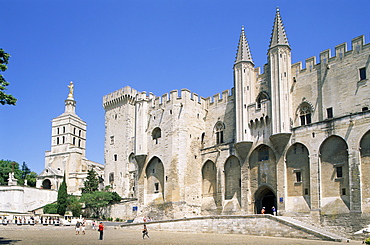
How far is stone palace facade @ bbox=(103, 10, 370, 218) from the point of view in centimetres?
3111

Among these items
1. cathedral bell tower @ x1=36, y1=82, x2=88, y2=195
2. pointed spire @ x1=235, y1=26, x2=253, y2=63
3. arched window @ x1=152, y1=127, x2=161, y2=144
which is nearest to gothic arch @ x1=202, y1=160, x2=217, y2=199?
arched window @ x1=152, y1=127, x2=161, y2=144

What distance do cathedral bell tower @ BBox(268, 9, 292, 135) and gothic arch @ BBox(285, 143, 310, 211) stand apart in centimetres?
191

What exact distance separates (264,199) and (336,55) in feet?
44.5

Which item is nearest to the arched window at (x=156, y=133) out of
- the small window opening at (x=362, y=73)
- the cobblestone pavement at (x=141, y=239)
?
the cobblestone pavement at (x=141, y=239)

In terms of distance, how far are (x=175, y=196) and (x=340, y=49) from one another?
62.6 ft

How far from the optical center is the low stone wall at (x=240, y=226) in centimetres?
2728

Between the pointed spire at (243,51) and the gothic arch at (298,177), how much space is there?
974 centimetres

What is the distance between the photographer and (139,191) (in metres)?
43.0

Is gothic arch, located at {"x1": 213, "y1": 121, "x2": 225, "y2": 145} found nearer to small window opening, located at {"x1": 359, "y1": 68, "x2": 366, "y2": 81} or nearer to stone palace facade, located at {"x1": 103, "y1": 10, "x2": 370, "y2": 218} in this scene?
stone palace facade, located at {"x1": 103, "y1": 10, "x2": 370, "y2": 218}

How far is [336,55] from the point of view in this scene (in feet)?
110

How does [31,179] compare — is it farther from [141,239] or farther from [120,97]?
[141,239]

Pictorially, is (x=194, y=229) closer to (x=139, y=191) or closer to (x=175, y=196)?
(x=175, y=196)

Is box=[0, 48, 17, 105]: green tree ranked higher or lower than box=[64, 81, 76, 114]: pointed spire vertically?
lower

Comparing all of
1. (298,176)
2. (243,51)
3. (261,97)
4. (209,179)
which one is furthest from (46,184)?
(298,176)
